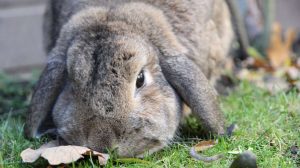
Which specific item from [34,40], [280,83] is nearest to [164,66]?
[280,83]

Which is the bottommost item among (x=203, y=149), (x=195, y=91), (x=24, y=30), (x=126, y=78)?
(x=203, y=149)

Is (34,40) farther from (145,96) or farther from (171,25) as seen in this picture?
(145,96)

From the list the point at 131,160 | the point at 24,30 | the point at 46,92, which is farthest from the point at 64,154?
the point at 24,30

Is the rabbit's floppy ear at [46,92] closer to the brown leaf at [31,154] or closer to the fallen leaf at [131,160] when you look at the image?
the brown leaf at [31,154]

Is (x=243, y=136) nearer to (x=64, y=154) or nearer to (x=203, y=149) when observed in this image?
(x=203, y=149)

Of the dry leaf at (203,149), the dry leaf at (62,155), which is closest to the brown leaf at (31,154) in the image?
the dry leaf at (62,155)

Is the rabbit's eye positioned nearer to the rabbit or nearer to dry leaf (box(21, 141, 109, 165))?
the rabbit
